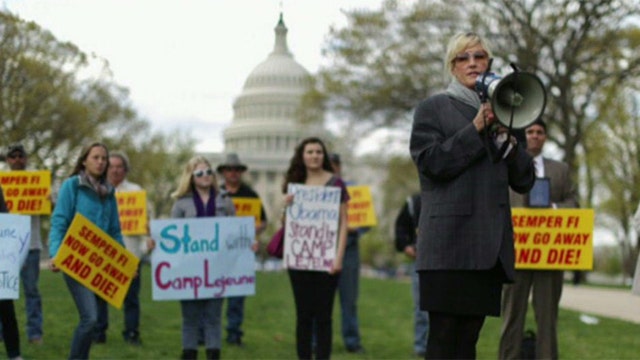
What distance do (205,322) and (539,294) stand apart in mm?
2708

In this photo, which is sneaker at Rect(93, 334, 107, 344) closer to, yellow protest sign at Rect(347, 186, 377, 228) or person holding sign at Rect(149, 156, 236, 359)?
person holding sign at Rect(149, 156, 236, 359)

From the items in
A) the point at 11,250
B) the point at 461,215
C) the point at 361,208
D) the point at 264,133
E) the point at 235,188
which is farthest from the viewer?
the point at 264,133

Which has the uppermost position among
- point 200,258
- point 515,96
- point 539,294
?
point 515,96

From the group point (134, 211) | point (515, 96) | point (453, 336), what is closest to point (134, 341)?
point (134, 211)

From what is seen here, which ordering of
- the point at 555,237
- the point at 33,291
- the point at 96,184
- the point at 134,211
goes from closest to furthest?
the point at 96,184
the point at 555,237
the point at 33,291
the point at 134,211

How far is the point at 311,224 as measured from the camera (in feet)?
30.1

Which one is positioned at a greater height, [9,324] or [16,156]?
[16,156]

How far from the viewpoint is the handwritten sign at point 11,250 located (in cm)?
784

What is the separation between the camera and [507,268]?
4918 millimetres

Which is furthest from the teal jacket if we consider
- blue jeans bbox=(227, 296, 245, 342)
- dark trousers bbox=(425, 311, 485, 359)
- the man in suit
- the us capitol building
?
the us capitol building

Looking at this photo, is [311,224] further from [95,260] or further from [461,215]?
[461,215]

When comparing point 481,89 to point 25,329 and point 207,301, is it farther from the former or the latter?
point 25,329

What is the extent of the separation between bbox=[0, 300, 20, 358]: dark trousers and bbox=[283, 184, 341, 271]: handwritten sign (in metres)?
2.18

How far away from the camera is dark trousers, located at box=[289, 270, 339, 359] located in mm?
8477
